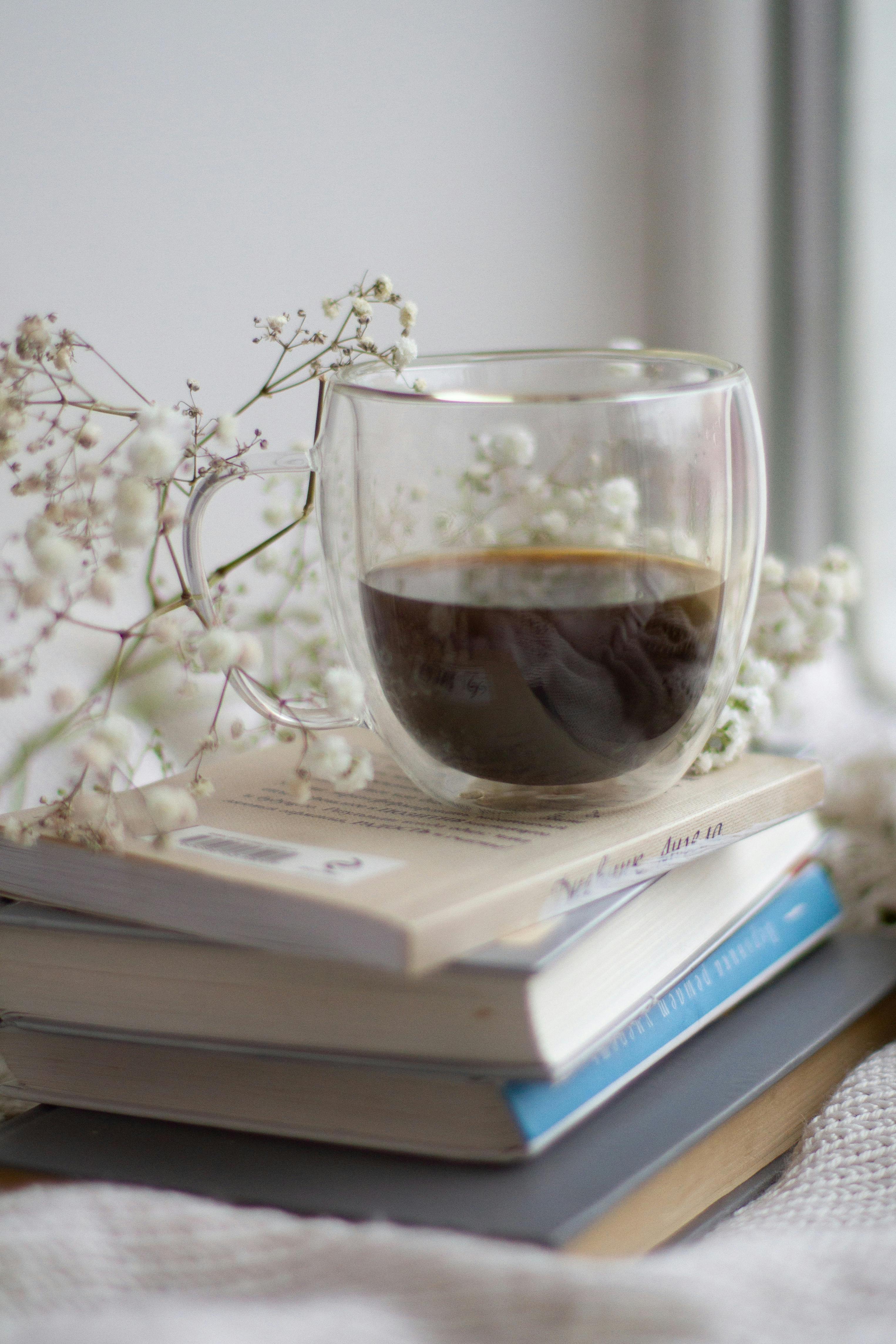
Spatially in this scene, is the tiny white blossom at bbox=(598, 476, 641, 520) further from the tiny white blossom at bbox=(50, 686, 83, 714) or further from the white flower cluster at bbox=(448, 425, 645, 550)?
the tiny white blossom at bbox=(50, 686, 83, 714)

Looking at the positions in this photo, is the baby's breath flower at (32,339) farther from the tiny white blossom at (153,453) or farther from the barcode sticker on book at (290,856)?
the barcode sticker on book at (290,856)

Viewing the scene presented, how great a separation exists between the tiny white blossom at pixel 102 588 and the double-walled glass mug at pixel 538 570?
0.15ft

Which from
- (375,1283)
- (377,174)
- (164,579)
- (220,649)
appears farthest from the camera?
(377,174)

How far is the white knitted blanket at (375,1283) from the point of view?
0.36 m

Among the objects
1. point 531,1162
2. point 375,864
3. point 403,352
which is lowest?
point 531,1162

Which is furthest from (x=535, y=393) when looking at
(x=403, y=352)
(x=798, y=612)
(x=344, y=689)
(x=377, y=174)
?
(x=377, y=174)

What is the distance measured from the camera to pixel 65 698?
0.48 metres

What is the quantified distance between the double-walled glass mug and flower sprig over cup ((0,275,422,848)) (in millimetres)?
26

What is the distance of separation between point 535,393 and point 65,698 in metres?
0.25

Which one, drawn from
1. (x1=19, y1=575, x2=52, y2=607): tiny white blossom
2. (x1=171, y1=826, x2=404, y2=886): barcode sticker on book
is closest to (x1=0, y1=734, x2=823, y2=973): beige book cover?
(x1=171, y1=826, x2=404, y2=886): barcode sticker on book

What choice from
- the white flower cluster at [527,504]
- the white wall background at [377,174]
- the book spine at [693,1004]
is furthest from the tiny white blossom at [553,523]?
the white wall background at [377,174]

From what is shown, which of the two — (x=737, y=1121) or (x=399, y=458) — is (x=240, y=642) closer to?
(x=399, y=458)

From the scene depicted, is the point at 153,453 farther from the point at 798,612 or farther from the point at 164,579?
the point at 798,612

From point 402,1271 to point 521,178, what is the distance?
91 centimetres
